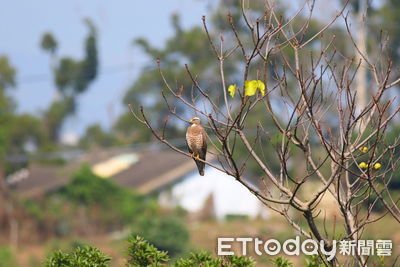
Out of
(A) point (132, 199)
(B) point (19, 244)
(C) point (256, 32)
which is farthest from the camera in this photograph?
(A) point (132, 199)

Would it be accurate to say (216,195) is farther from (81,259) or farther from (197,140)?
(81,259)

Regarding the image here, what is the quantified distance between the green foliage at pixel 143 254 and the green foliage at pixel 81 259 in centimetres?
16

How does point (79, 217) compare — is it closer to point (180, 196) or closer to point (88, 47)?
point (180, 196)

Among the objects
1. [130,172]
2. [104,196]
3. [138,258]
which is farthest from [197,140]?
[130,172]

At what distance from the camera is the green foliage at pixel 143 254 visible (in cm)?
628

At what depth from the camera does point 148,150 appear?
41750mm

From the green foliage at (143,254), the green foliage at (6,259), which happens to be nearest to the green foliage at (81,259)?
the green foliage at (143,254)

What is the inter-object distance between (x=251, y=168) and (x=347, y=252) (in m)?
29.1

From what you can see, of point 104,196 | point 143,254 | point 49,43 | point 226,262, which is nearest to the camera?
point 226,262

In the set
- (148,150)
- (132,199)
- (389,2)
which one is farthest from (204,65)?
(132,199)

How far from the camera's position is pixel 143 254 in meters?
6.28

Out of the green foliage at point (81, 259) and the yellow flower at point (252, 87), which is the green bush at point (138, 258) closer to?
the green foliage at point (81, 259)

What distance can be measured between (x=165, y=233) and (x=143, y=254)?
55.1ft

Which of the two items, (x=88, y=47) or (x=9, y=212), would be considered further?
(x=88, y=47)
